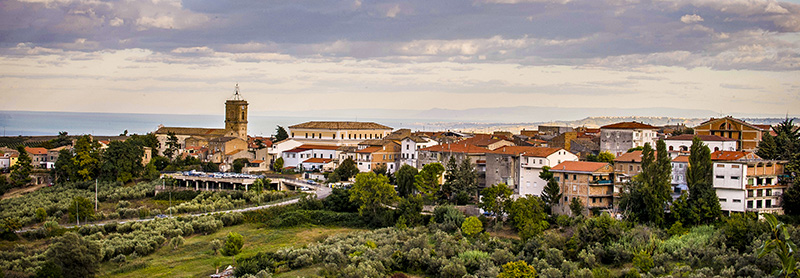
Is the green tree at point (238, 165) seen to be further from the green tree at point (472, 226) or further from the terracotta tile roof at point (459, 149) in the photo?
the green tree at point (472, 226)

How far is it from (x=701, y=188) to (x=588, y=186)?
6370mm

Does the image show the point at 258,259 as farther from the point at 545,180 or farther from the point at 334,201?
the point at 545,180

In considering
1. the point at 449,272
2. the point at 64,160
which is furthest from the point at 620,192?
the point at 64,160

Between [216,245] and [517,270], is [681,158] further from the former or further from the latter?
[216,245]

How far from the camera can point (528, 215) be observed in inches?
1523

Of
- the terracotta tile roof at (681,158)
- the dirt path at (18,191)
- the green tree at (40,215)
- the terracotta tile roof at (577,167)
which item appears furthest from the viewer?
the dirt path at (18,191)

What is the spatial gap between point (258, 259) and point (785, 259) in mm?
27774

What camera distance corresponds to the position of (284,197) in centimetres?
5231

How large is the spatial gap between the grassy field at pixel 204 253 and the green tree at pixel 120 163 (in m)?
22.4

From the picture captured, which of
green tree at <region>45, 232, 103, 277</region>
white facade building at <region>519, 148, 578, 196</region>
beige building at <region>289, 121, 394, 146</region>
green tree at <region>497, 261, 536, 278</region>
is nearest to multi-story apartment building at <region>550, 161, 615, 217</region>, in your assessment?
white facade building at <region>519, 148, 578, 196</region>

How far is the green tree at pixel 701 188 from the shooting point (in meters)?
35.6

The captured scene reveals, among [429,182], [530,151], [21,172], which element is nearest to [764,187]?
[530,151]

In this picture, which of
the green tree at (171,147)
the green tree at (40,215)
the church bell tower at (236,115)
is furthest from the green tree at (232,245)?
the church bell tower at (236,115)

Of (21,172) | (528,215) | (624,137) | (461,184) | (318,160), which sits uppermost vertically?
(624,137)
